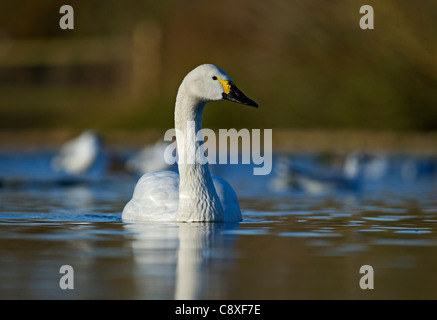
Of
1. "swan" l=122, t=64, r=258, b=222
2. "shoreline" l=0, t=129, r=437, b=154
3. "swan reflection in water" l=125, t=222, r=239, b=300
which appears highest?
"shoreline" l=0, t=129, r=437, b=154

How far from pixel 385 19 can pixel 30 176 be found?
7.69m

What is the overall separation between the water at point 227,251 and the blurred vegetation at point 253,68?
964 cm

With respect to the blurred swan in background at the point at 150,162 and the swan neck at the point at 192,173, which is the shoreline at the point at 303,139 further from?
the swan neck at the point at 192,173

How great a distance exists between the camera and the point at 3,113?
27531 mm

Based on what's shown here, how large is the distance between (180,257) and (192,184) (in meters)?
1.96

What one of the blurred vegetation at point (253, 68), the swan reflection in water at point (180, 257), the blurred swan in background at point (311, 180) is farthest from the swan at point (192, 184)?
the blurred vegetation at point (253, 68)

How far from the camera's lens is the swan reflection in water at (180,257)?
4.95 metres

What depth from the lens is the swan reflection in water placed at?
16.2ft

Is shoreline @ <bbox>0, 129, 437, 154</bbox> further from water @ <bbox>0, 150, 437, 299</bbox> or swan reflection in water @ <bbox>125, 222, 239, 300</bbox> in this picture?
swan reflection in water @ <bbox>125, 222, 239, 300</bbox>

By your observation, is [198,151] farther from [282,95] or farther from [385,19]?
[282,95]

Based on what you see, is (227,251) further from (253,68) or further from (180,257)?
(253,68)

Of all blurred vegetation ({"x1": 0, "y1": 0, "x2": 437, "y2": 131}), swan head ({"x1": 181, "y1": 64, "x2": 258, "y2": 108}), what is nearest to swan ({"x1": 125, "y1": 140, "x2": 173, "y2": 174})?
blurred vegetation ({"x1": 0, "y1": 0, "x2": 437, "y2": 131})

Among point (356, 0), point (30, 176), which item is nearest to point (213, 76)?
point (30, 176)
